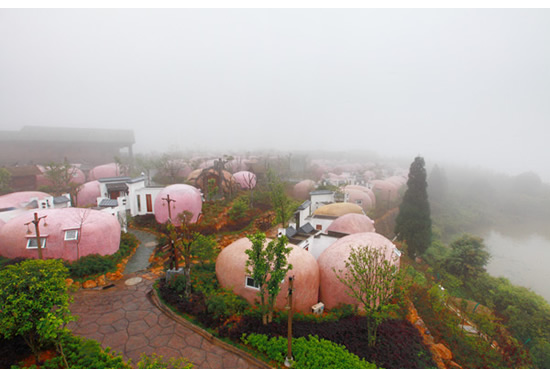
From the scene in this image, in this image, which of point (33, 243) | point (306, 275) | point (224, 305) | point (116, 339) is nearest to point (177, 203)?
point (33, 243)

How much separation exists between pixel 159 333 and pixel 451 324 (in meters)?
12.6

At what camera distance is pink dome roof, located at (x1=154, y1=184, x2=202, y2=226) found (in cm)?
1964

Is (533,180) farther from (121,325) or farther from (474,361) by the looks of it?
(121,325)

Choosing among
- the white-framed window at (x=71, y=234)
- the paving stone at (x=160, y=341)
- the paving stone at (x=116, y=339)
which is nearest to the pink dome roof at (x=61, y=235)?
the white-framed window at (x=71, y=234)

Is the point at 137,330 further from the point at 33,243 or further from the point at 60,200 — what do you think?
the point at 60,200

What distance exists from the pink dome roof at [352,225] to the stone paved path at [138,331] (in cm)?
1070

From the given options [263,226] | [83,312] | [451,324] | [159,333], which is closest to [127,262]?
[83,312]

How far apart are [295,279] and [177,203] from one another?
1219 centimetres

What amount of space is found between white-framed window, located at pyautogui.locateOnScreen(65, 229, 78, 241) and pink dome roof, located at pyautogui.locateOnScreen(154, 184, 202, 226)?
654 centimetres

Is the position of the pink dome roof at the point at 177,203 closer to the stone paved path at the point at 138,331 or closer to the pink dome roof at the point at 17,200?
the stone paved path at the point at 138,331

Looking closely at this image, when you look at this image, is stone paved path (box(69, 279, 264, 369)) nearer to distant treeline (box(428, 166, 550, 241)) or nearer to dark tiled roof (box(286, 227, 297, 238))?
dark tiled roof (box(286, 227, 297, 238))

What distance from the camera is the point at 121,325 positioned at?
953cm

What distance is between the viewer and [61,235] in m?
13.3

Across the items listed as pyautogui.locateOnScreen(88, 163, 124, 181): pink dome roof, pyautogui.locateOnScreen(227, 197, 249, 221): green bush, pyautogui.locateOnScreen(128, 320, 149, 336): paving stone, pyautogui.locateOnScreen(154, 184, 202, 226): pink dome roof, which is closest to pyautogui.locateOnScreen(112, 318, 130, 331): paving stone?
pyautogui.locateOnScreen(128, 320, 149, 336): paving stone
